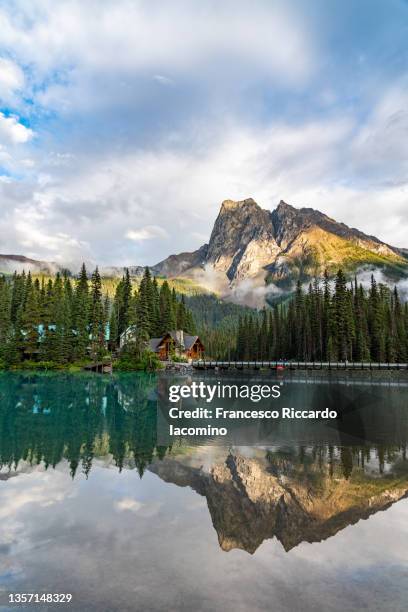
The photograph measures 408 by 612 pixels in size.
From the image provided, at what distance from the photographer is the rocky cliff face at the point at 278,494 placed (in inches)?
473

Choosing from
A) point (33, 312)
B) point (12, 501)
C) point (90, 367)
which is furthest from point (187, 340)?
point (12, 501)

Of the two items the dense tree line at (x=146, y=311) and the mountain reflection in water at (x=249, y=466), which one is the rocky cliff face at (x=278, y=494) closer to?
the mountain reflection in water at (x=249, y=466)

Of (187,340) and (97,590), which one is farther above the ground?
(187,340)

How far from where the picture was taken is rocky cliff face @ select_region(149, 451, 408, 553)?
12008 millimetres

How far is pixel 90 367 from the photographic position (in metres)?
81.3

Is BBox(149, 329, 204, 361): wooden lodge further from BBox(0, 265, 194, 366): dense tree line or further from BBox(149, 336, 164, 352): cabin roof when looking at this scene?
BBox(0, 265, 194, 366): dense tree line

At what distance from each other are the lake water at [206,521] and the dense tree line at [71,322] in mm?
61060

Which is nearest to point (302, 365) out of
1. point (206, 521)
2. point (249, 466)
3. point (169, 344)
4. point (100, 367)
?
point (169, 344)

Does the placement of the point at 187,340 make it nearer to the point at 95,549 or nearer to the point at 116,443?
the point at 116,443

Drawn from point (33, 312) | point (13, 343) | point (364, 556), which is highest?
point (33, 312)

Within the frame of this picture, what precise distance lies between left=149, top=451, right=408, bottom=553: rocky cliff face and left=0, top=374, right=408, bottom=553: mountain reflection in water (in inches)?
1.2

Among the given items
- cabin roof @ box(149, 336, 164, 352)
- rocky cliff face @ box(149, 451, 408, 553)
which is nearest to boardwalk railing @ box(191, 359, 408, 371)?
cabin roof @ box(149, 336, 164, 352)

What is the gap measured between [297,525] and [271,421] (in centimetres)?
1908

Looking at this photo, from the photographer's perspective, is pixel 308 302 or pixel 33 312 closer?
pixel 33 312
